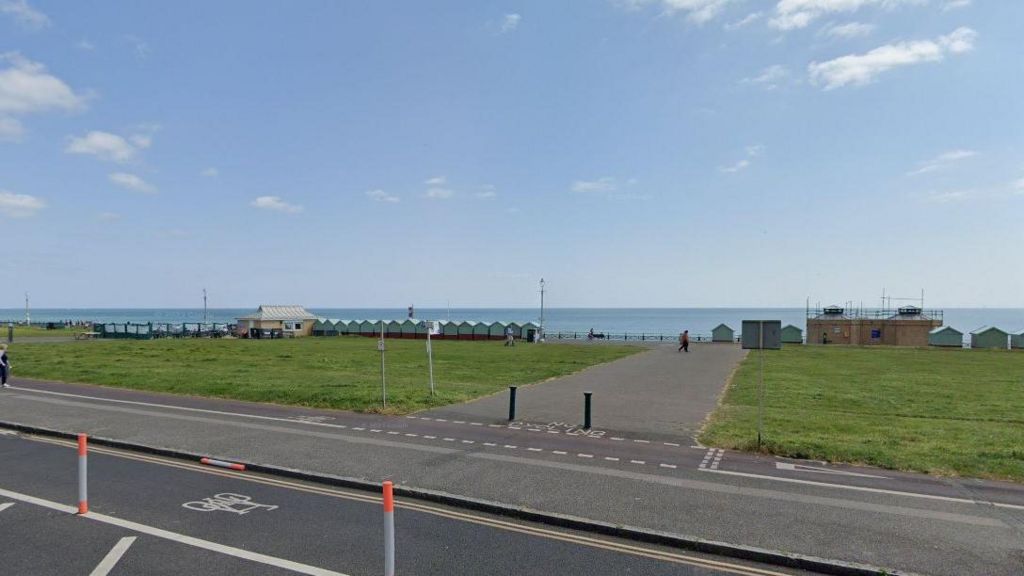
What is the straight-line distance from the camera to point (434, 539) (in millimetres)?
7516

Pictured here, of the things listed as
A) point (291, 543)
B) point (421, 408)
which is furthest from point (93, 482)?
point (421, 408)

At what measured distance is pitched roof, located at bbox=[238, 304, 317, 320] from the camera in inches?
2763

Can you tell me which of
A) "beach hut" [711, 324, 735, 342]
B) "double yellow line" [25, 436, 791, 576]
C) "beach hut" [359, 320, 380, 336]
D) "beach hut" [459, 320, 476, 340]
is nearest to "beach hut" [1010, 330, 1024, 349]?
"beach hut" [711, 324, 735, 342]

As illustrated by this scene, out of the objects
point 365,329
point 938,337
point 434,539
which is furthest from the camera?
point 365,329

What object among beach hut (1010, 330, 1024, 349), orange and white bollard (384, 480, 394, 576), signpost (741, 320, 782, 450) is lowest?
beach hut (1010, 330, 1024, 349)

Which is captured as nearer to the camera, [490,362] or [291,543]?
[291,543]

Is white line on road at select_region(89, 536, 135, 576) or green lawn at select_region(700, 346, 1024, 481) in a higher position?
white line on road at select_region(89, 536, 135, 576)

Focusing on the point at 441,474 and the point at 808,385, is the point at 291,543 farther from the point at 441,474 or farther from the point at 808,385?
the point at 808,385

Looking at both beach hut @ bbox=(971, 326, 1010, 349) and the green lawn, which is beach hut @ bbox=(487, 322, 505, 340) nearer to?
the green lawn

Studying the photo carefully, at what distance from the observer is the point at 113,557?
6816mm

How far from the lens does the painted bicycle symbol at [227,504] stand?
8578 millimetres

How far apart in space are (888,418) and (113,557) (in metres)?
17.4

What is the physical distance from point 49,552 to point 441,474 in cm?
531

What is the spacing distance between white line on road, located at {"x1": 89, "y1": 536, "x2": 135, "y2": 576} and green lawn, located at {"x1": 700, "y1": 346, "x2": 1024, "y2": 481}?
10571 millimetres
